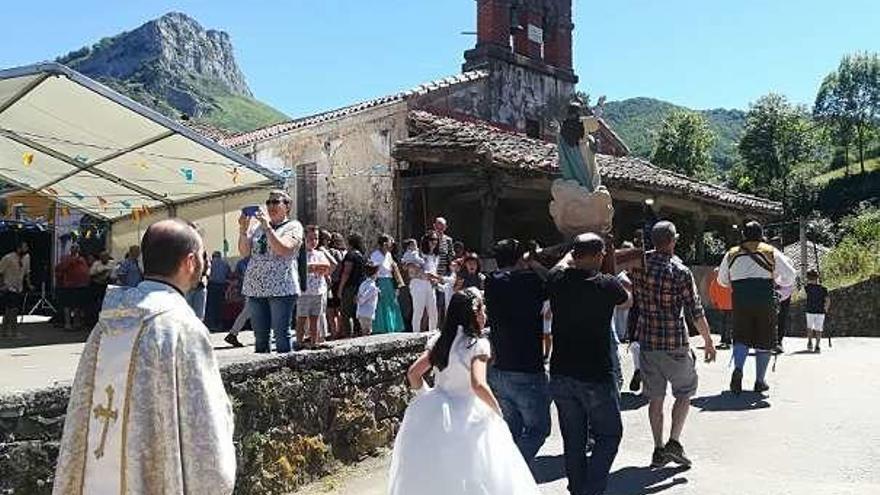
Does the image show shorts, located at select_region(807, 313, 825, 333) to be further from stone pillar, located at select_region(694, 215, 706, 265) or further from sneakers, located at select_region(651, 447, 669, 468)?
sneakers, located at select_region(651, 447, 669, 468)

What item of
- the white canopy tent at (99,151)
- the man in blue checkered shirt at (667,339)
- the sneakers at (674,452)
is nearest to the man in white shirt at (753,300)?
the man in blue checkered shirt at (667,339)

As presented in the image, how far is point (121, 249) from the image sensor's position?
56.0ft

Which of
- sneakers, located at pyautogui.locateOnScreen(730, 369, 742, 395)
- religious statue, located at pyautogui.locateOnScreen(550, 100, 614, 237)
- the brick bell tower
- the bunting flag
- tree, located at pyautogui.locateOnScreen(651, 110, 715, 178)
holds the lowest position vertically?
sneakers, located at pyautogui.locateOnScreen(730, 369, 742, 395)

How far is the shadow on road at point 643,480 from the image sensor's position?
6.02 metres

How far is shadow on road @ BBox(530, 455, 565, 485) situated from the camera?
6473 millimetres

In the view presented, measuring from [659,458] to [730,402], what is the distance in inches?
104

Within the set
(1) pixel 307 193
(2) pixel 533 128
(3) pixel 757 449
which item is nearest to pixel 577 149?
(3) pixel 757 449

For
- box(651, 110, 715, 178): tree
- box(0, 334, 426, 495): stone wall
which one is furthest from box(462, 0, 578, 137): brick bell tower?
box(651, 110, 715, 178): tree

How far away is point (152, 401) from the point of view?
2.87 metres

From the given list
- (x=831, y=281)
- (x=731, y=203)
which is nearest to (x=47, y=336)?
(x=731, y=203)

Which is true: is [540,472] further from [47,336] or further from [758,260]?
[47,336]

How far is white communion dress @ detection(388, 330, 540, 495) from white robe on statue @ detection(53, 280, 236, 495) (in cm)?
172

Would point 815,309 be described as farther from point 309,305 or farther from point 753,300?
point 309,305

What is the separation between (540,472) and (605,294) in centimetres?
215
